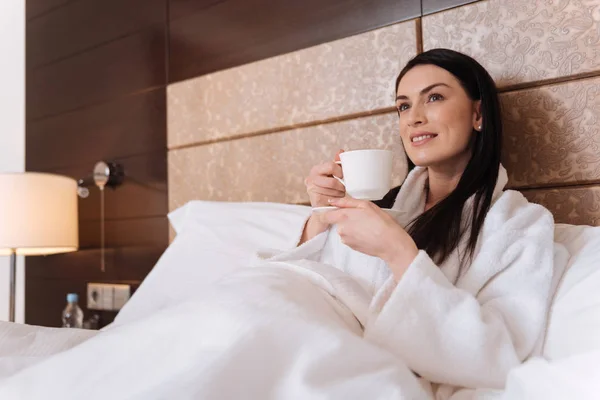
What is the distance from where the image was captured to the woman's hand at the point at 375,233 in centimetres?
98

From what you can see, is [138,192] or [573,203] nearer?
[573,203]

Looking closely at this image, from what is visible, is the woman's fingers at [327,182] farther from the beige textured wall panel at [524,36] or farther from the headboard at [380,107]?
the beige textured wall panel at [524,36]

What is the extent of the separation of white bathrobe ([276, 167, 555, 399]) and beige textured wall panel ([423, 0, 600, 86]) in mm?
416

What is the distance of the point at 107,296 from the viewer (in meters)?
2.20

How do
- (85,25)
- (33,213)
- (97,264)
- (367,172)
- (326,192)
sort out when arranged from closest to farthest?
1. (367,172)
2. (326,192)
3. (33,213)
4. (97,264)
5. (85,25)

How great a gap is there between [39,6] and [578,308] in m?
2.75

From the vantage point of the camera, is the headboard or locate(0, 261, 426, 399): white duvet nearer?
locate(0, 261, 426, 399): white duvet

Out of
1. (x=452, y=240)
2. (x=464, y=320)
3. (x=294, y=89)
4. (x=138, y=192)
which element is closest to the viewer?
(x=464, y=320)

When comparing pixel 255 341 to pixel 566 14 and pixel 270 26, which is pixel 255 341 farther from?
pixel 270 26

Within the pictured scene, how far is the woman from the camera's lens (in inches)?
35.5

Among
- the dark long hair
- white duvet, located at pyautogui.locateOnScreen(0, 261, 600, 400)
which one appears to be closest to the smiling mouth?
the dark long hair

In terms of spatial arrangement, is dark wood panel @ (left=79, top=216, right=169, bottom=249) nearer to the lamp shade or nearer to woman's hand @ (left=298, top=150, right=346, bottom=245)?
the lamp shade

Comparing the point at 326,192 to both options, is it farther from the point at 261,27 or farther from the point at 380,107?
the point at 261,27

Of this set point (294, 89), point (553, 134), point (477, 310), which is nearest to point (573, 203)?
point (553, 134)
